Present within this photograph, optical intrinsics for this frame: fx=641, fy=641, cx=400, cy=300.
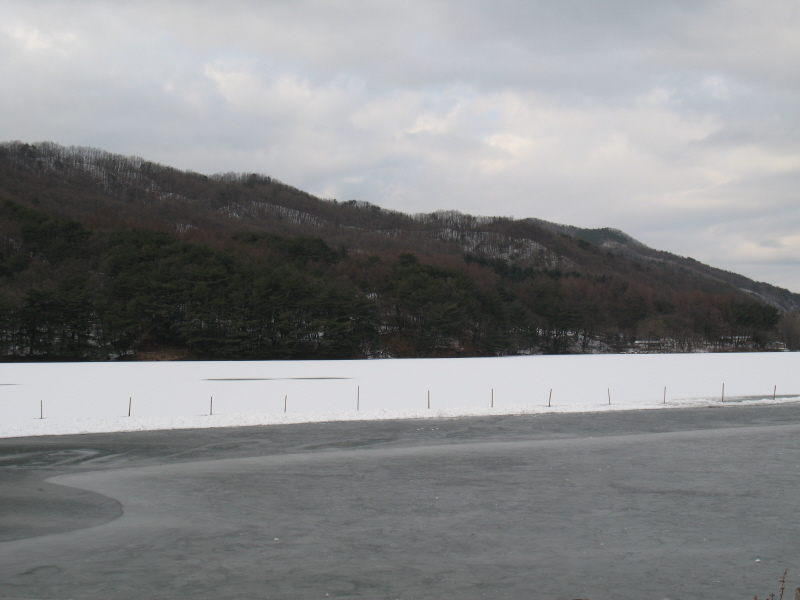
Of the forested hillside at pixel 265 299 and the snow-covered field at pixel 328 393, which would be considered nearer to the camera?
the snow-covered field at pixel 328 393

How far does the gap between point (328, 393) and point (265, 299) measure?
38.4 metres

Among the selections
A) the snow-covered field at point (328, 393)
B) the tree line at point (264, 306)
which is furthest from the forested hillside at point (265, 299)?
the snow-covered field at point (328, 393)

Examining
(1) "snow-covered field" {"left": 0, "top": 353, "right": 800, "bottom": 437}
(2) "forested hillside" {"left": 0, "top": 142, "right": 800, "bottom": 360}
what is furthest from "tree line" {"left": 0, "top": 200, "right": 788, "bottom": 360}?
(1) "snow-covered field" {"left": 0, "top": 353, "right": 800, "bottom": 437}

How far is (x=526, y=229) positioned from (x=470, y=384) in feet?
488

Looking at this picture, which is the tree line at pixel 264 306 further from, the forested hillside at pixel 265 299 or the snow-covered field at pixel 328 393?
the snow-covered field at pixel 328 393

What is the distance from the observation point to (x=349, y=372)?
148ft

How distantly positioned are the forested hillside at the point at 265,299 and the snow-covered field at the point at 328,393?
715 inches

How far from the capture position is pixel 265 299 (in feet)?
222

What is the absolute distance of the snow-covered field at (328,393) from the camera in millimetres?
22734

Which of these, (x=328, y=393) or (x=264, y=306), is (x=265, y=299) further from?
(x=328, y=393)

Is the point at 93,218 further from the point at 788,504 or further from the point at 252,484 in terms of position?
the point at 788,504

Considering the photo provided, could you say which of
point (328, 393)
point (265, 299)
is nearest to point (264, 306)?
point (265, 299)

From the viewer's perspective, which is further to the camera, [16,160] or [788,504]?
[16,160]

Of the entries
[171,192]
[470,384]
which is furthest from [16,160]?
[470,384]
